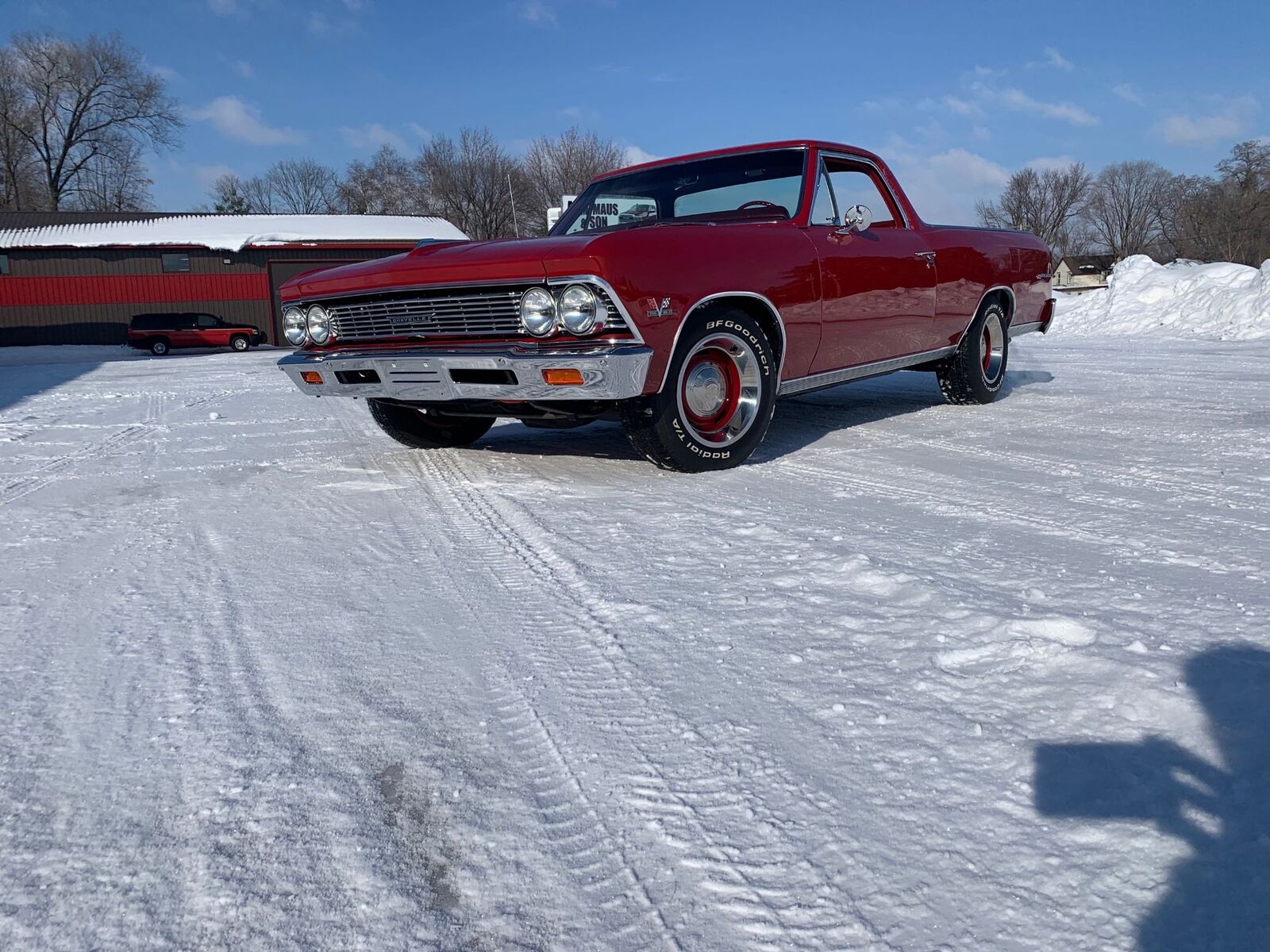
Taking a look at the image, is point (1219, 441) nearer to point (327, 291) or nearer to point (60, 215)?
point (327, 291)

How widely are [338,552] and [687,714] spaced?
68.3 inches

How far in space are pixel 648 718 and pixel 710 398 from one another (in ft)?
8.93

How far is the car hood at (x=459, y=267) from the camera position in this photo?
3.98 metres

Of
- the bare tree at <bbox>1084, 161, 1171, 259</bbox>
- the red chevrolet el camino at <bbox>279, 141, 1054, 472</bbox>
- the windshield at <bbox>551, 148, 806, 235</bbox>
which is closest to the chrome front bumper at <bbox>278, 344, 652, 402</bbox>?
the red chevrolet el camino at <bbox>279, 141, 1054, 472</bbox>

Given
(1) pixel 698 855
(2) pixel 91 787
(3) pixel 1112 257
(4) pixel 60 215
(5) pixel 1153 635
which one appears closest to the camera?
(1) pixel 698 855

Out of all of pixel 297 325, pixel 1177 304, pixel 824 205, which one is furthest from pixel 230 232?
pixel 824 205

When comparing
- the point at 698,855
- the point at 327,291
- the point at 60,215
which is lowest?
the point at 698,855

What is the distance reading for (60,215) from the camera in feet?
122

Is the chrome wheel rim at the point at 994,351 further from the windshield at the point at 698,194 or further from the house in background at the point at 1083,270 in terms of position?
the house in background at the point at 1083,270

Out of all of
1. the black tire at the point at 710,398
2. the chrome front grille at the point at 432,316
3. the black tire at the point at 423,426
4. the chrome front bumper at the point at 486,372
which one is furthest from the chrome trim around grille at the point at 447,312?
the black tire at the point at 423,426

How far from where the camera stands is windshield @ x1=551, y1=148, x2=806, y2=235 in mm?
5328

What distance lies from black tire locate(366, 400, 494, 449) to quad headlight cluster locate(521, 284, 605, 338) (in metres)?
1.50

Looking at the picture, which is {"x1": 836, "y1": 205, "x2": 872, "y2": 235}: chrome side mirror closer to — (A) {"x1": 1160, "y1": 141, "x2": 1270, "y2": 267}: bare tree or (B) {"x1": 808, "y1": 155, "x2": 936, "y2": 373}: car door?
(B) {"x1": 808, "y1": 155, "x2": 936, "y2": 373}: car door

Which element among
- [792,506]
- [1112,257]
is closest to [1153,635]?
[792,506]
